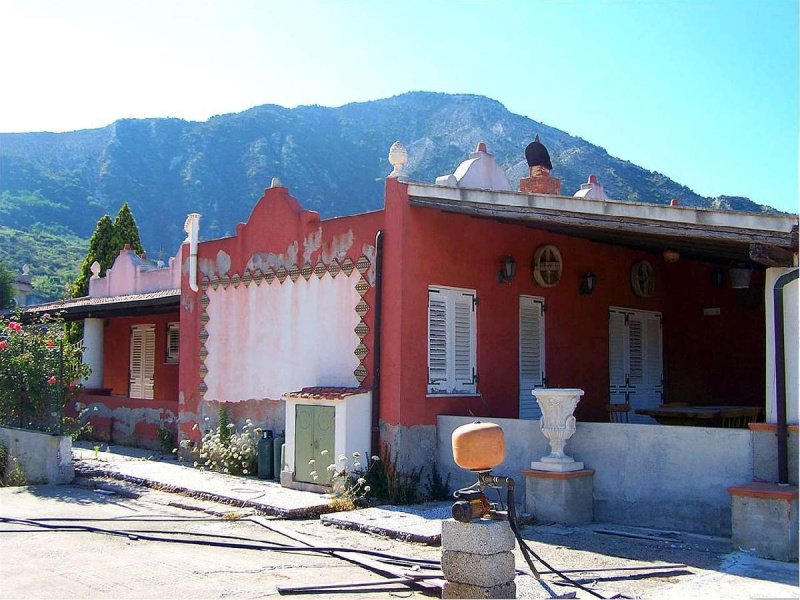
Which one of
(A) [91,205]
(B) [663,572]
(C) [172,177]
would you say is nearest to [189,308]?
(B) [663,572]

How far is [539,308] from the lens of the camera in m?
12.2

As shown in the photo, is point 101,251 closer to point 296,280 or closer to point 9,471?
point 9,471

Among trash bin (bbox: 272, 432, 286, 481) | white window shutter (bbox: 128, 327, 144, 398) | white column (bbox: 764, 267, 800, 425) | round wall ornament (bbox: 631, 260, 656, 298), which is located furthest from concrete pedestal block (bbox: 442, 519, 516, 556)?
white window shutter (bbox: 128, 327, 144, 398)

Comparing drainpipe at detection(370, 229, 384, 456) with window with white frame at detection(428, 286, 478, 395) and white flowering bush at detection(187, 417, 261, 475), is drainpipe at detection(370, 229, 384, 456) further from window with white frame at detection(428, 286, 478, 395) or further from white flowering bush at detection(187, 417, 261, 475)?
white flowering bush at detection(187, 417, 261, 475)

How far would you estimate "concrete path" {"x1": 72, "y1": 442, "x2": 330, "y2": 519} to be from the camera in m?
9.74

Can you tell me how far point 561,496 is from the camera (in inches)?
341

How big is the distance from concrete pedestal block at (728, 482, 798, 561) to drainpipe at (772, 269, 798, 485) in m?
0.21

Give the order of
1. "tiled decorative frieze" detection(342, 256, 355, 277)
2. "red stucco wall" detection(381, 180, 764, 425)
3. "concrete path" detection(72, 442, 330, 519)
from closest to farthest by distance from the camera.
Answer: "concrete path" detection(72, 442, 330, 519), "red stucco wall" detection(381, 180, 764, 425), "tiled decorative frieze" detection(342, 256, 355, 277)

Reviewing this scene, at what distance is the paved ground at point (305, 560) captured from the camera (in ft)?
20.4

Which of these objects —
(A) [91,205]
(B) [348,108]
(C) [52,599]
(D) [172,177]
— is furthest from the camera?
(B) [348,108]

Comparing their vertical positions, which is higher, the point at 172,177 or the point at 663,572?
the point at 172,177

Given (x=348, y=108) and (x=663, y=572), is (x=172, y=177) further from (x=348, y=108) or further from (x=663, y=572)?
(x=663, y=572)

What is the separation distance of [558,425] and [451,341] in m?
2.43

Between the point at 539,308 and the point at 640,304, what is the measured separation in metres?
2.71
